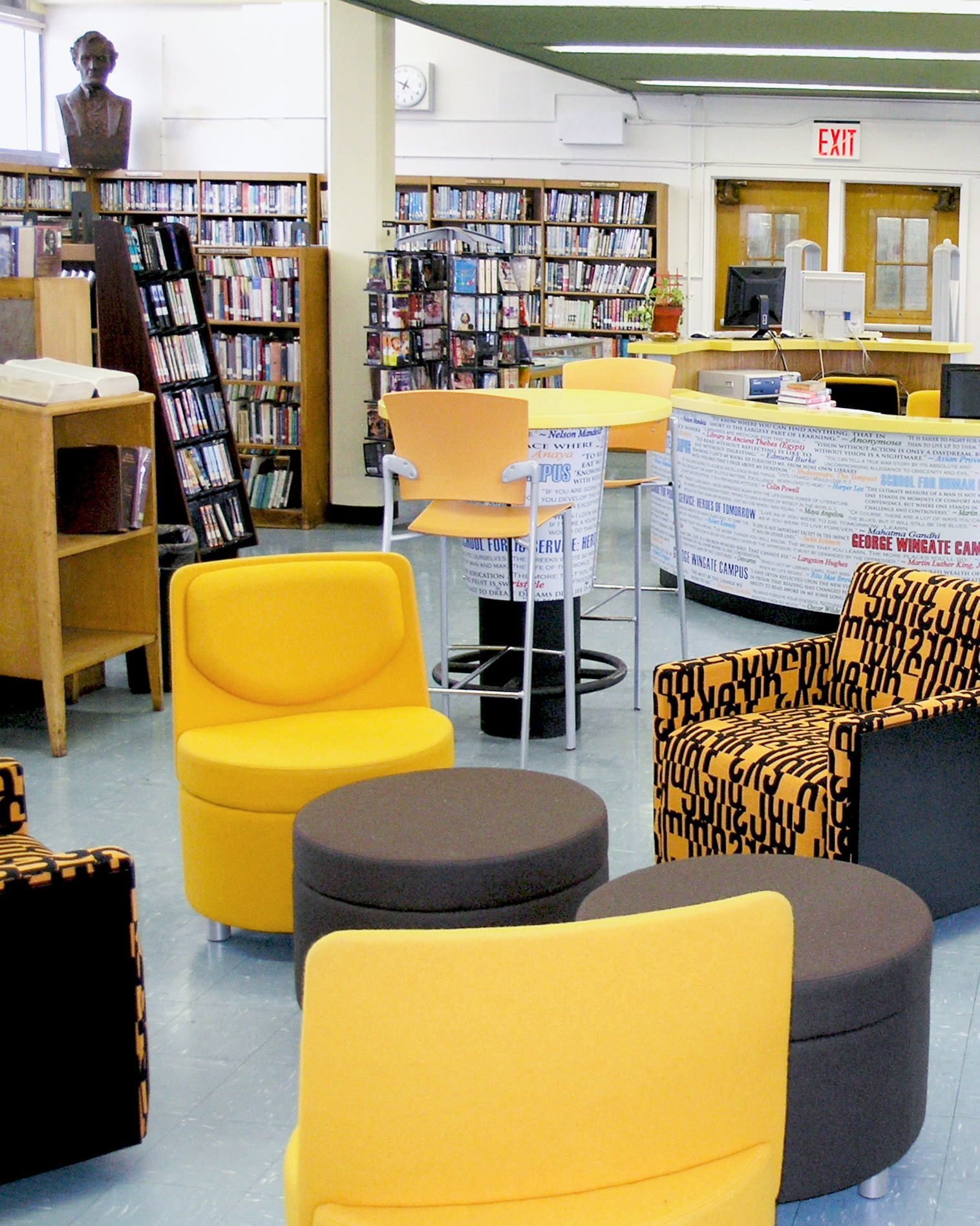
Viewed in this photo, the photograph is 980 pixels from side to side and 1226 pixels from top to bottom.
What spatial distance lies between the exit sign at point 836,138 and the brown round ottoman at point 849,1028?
1151 centimetres

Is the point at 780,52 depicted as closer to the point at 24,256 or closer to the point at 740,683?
the point at 24,256

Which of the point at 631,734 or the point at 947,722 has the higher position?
Answer: the point at 947,722

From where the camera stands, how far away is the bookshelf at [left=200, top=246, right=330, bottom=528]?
8.20 metres

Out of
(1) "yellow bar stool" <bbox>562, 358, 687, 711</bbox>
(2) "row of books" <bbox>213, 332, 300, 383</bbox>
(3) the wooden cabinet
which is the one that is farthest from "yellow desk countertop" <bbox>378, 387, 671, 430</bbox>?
(2) "row of books" <bbox>213, 332, 300, 383</bbox>

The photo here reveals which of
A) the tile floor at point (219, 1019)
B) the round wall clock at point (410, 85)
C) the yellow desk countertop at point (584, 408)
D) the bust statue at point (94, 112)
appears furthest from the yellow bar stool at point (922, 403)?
the bust statue at point (94, 112)

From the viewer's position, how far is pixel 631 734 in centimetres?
474

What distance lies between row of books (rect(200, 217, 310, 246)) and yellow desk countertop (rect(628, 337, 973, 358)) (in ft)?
14.0

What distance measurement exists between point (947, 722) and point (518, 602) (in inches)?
76.1

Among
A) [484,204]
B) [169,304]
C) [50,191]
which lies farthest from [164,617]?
[484,204]

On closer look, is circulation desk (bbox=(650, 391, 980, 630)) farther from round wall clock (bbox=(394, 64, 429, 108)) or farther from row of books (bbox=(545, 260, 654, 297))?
round wall clock (bbox=(394, 64, 429, 108))

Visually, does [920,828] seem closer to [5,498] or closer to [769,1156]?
[769,1156]

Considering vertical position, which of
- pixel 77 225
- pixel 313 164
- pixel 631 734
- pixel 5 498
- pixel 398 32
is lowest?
pixel 631 734

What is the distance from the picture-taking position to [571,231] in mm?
12609

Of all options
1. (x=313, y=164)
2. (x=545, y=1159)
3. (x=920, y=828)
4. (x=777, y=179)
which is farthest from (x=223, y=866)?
(x=777, y=179)
